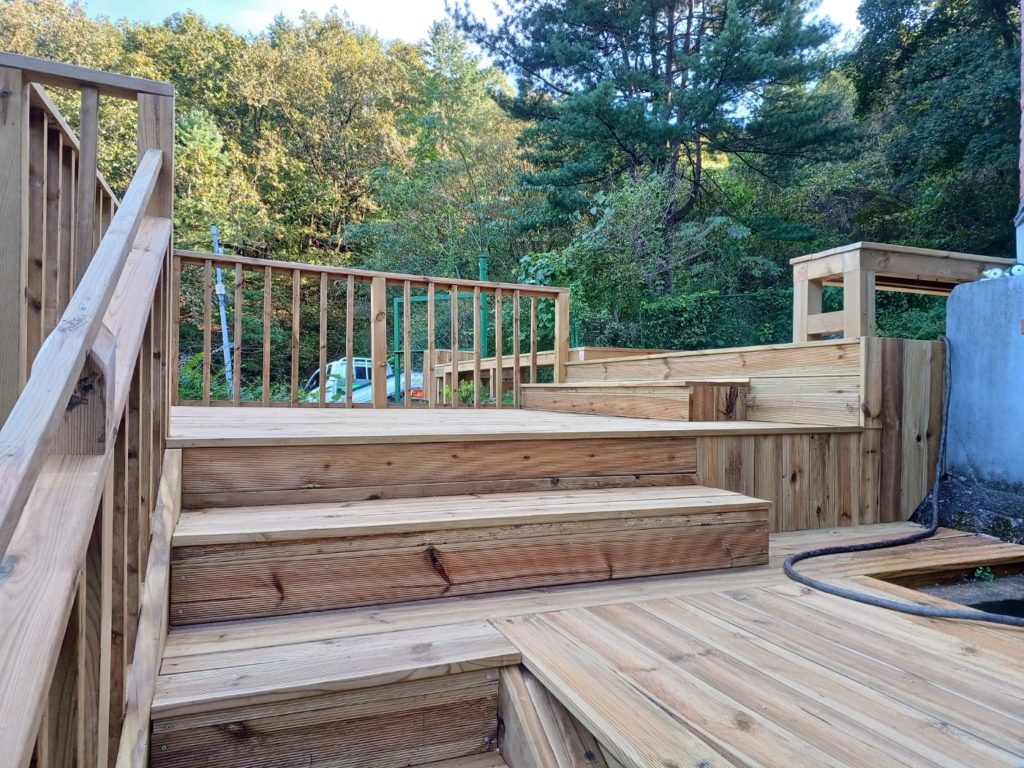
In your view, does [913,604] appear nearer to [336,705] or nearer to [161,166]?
[336,705]

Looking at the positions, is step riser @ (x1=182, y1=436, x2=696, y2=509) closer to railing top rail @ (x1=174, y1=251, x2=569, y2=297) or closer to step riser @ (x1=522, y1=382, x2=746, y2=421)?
step riser @ (x1=522, y1=382, x2=746, y2=421)

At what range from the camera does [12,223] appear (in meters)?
1.33

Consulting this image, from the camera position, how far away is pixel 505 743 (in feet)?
3.70

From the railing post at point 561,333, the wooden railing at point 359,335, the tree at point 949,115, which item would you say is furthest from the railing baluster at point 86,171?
the tree at point 949,115

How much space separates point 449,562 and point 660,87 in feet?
33.9

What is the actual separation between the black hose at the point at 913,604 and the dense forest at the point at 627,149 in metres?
5.56

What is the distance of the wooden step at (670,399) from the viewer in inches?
102

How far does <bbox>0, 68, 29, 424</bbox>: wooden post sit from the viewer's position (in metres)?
1.32

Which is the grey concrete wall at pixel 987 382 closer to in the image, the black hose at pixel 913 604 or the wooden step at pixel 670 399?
the black hose at pixel 913 604

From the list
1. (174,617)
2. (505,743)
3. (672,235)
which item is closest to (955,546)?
(505,743)

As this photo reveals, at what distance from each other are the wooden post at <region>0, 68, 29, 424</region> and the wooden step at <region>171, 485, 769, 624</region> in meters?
0.49

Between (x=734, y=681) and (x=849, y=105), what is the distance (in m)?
12.5

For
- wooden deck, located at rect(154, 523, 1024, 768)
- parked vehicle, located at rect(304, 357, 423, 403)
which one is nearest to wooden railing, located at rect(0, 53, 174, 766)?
wooden deck, located at rect(154, 523, 1024, 768)

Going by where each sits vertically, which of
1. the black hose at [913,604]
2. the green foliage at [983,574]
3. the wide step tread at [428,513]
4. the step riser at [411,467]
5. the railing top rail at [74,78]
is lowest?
the green foliage at [983,574]
